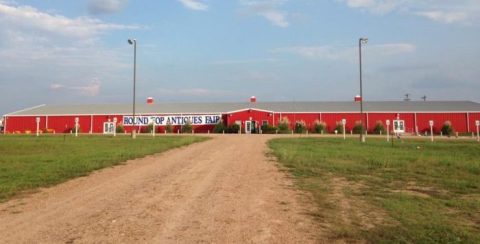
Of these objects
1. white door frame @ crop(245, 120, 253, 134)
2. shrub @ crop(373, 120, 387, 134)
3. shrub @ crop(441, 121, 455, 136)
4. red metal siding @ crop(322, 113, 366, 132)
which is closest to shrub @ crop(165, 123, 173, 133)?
white door frame @ crop(245, 120, 253, 134)

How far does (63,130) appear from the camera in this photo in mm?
70812

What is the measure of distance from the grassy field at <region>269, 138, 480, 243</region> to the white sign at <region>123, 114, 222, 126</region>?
48840 mm

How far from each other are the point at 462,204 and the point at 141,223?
652cm

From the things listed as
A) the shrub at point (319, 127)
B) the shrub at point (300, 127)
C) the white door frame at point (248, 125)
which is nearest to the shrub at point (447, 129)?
the shrub at point (319, 127)

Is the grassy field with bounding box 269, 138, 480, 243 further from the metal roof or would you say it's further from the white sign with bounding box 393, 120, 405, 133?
the metal roof

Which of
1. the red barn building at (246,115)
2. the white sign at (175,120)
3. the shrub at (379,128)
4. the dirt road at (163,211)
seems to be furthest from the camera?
the white sign at (175,120)

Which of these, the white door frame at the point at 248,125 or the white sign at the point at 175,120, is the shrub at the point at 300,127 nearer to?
the white door frame at the point at 248,125

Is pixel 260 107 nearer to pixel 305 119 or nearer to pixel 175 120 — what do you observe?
pixel 305 119

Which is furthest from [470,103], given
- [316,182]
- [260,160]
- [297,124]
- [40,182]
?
[40,182]

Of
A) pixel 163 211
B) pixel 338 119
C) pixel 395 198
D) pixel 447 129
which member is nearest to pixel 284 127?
pixel 338 119

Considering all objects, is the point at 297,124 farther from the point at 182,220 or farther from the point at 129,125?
the point at 182,220

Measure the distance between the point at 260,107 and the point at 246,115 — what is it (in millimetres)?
4367

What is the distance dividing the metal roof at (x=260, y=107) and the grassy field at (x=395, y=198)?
47626 mm

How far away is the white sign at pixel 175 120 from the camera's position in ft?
222
